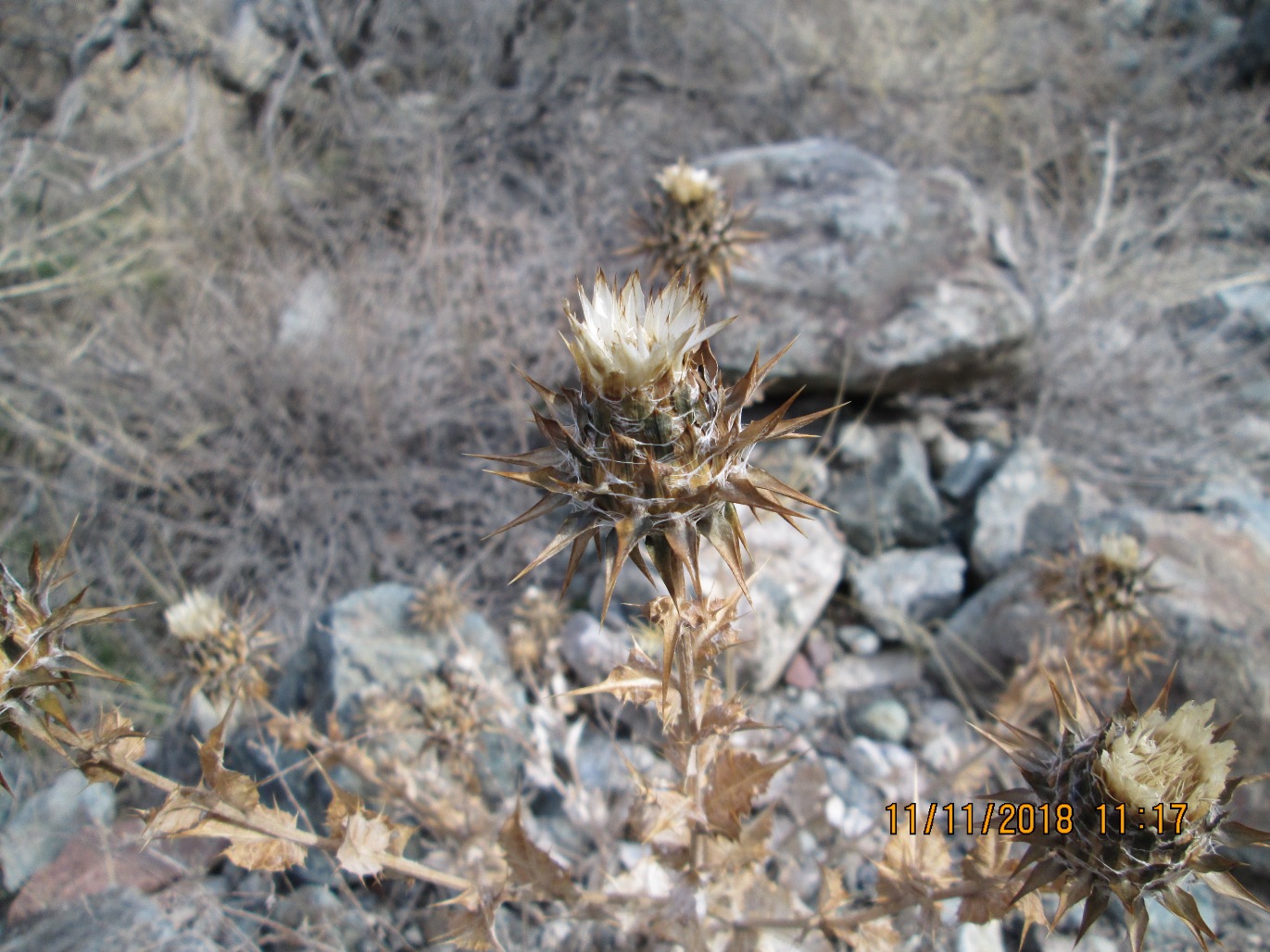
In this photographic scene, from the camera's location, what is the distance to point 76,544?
171 inches

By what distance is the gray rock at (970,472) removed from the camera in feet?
15.0

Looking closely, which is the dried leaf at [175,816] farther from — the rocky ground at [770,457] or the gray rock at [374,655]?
the gray rock at [374,655]

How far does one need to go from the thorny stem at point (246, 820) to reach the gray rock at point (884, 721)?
91.7 inches

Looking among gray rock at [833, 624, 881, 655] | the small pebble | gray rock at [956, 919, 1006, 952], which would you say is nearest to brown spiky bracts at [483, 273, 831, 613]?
gray rock at [956, 919, 1006, 952]

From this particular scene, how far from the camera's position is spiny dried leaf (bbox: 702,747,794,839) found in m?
2.06

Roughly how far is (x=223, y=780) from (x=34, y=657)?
0.55 m

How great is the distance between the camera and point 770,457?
15.4 ft

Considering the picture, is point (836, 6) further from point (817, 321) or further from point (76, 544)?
point (76, 544)

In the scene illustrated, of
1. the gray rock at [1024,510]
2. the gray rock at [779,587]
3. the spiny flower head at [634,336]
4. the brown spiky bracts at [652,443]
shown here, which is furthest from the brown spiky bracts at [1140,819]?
the gray rock at [1024,510]

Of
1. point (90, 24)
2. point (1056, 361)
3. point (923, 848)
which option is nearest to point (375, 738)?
point (923, 848)

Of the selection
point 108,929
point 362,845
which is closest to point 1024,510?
point 362,845
